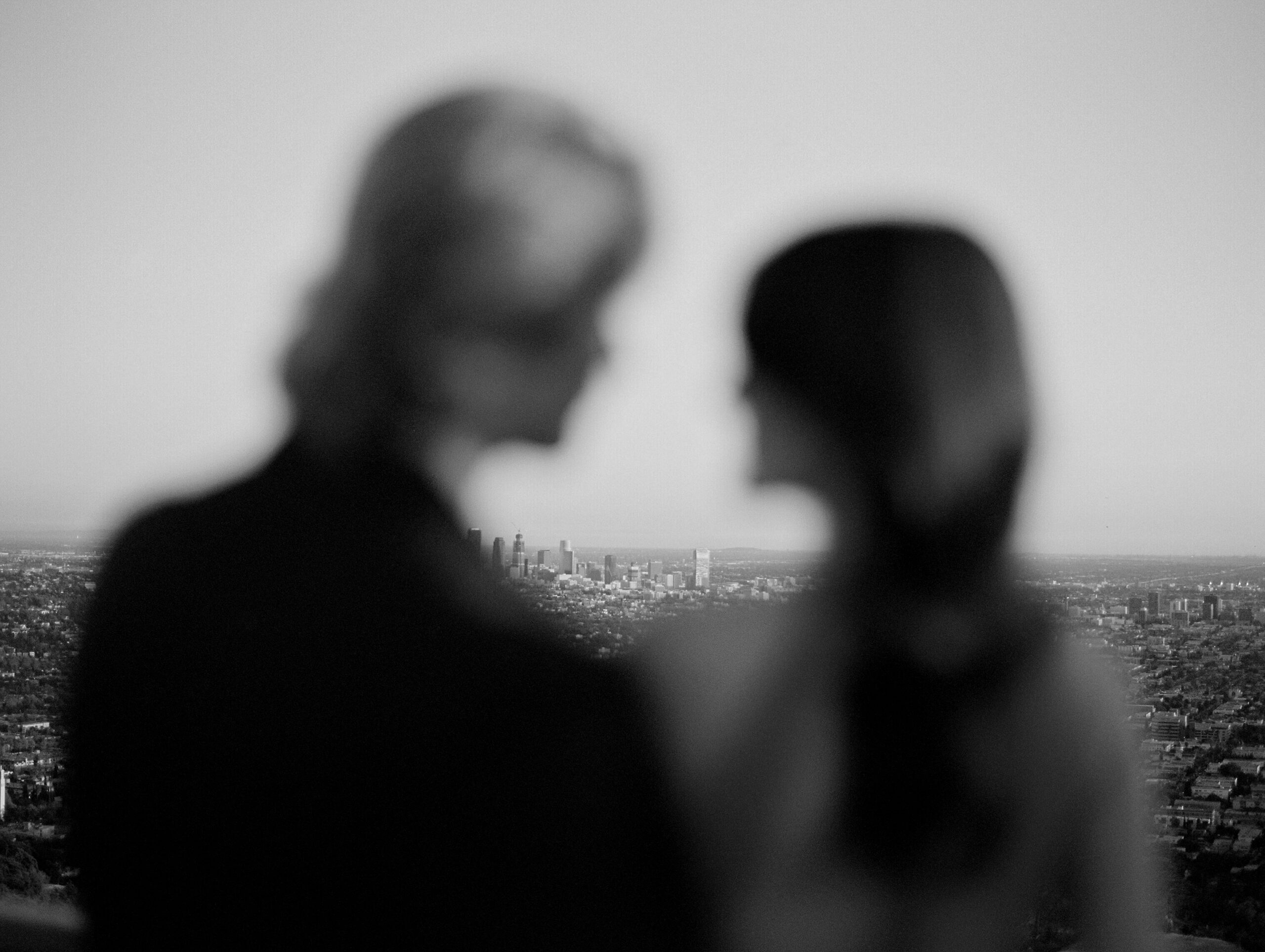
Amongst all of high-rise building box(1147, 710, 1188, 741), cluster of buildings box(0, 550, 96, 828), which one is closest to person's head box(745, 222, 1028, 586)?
A: high-rise building box(1147, 710, 1188, 741)

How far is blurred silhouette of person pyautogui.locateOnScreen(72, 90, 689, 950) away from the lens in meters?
0.85

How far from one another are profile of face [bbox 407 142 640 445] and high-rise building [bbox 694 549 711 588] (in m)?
0.33

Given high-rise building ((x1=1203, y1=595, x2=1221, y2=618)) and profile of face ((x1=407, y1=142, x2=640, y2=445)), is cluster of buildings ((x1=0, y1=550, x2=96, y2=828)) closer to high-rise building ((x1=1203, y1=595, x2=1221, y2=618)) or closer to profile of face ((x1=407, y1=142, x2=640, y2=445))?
profile of face ((x1=407, y1=142, x2=640, y2=445))

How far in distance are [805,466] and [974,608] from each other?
192mm

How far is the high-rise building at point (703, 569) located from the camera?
1.15 m

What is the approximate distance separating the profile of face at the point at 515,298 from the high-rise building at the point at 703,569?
327 millimetres

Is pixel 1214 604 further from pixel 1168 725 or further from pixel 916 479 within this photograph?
pixel 916 479

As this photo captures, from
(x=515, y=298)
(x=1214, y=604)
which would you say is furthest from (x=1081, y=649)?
(x=1214, y=604)

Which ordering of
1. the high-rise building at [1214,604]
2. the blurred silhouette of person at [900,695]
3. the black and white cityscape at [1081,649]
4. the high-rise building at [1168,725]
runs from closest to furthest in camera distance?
the blurred silhouette of person at [900,695]
the black and white cityscape at [1081,649]
the high-rise building at [1168,725]
the high-rise building at [1214,604]

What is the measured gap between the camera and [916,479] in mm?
873

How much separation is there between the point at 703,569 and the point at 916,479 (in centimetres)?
42

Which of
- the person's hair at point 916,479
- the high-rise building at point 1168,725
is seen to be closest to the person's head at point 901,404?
the person's hair at point 916,479

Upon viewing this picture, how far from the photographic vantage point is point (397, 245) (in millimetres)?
949

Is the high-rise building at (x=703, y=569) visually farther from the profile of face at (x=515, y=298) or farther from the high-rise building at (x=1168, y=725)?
the high-rise building at (x=1168, y=725)
